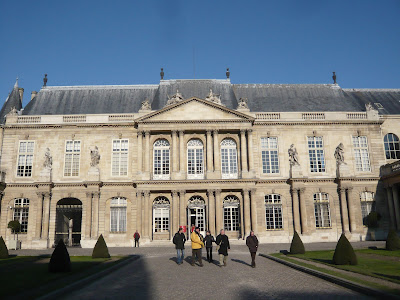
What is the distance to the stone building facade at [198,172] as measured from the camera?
30891 millimetres

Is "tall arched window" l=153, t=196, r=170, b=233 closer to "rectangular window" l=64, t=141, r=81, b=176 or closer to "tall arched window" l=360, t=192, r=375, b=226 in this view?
"rectangular window" l=64, t=141, r=81, b=176

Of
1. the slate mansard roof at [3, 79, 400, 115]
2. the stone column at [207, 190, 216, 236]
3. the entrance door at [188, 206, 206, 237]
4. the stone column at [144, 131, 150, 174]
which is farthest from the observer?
the slate mansard roof at [3, 79, 400, 115]

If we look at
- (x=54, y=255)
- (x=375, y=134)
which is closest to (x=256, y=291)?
(x=54, y=255)

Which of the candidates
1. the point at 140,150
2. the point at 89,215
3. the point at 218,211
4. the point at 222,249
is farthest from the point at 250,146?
→ the point at 222,249

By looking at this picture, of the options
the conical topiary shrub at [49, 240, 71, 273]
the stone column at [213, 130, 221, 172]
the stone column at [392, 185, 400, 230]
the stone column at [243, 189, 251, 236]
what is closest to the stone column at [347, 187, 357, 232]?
the stone column at [392, 185, 400, 230]

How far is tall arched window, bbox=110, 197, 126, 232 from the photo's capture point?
31.3 m

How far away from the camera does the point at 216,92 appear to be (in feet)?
121

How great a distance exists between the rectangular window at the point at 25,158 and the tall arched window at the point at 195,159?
44.9 ft

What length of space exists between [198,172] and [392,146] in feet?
58.9

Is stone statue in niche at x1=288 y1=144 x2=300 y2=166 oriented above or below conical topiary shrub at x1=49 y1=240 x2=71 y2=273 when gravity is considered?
above

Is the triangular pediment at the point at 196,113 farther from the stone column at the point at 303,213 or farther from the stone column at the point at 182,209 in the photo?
the stone column at the point at 303,213

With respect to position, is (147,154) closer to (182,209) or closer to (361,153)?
(182,209)

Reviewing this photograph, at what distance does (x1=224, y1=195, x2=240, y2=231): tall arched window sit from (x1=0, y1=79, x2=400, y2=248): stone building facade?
0.28 feet

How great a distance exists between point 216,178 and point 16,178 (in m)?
17.1
